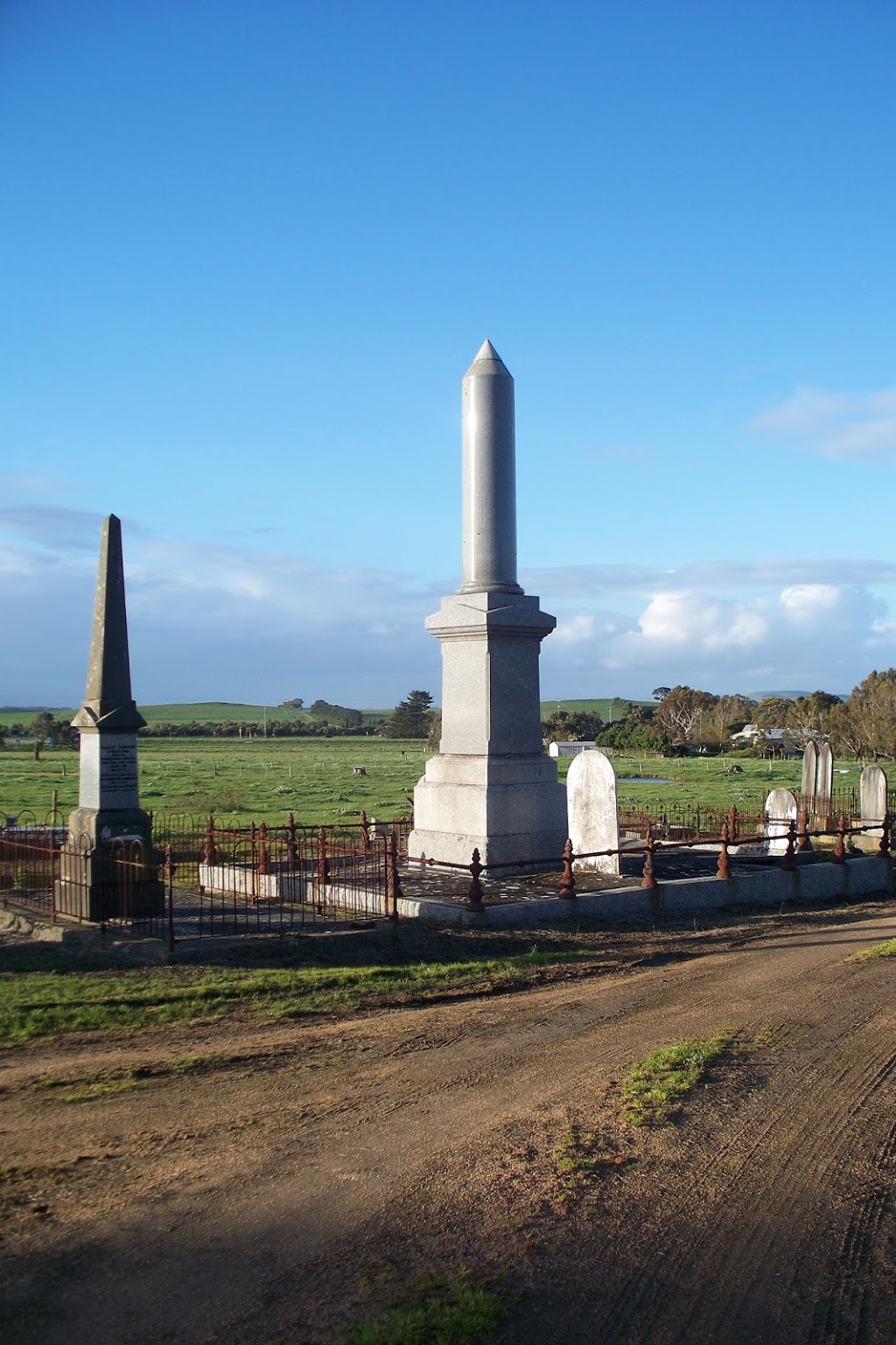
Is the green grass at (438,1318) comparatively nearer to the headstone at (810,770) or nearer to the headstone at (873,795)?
the headstone at (873,795)

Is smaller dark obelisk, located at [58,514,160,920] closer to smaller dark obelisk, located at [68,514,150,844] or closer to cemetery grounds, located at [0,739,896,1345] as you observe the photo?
smaller dark obelisk, located at [68,514,150,844]

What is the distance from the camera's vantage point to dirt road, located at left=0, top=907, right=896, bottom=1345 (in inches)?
177

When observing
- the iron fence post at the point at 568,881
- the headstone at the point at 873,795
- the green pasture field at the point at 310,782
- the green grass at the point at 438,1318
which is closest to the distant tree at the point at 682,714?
the green pasture field at the point at 310,782

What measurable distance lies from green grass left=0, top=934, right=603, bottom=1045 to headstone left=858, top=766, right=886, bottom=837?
11137 millimetres

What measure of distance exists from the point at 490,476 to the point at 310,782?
36.0 m

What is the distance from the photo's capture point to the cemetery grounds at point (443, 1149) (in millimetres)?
4496

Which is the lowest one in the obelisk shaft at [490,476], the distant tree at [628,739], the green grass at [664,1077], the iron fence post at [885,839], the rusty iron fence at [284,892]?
the green grass at [664,1077]

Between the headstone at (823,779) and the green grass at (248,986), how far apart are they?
42.2ft

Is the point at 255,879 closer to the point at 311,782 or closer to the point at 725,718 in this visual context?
the point at 311,782

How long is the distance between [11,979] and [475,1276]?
7.15 metres

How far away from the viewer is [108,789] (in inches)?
563

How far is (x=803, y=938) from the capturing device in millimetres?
13328

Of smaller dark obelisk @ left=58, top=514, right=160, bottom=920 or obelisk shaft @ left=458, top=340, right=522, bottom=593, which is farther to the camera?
obelisk shaft @ left=458, top=340, right=522, bottom=593

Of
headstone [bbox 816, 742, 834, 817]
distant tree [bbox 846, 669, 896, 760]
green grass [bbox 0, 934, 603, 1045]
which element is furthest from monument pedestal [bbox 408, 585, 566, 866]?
distant tree [bbox 846, 669, 896, 760]
